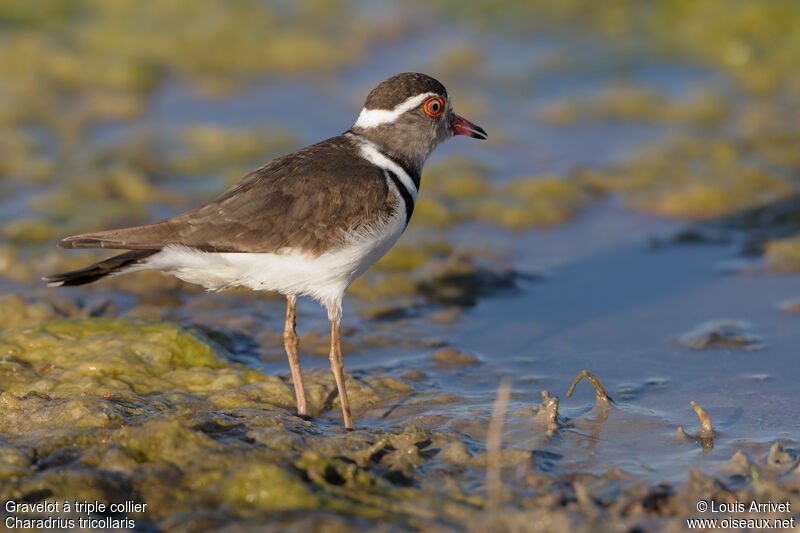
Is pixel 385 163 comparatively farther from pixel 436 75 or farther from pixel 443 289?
pixel 436 75

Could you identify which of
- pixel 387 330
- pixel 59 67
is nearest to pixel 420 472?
pixel 387 330

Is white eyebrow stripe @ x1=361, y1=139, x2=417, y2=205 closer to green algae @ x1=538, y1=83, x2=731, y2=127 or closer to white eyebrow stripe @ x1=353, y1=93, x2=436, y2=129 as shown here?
white eyebrow stripe @ x1=353, y1=93, x2=436, y2=129

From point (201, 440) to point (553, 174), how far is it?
6017 millimetres

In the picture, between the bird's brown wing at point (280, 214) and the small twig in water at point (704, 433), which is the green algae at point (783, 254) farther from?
the bird's brown wing at point (280, 214)

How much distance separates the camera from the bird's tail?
5293mm

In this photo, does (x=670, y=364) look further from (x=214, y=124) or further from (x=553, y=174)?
(x=214, y=124)

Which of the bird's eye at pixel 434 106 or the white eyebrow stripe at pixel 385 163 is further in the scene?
the bird's eye at pixel 434 106

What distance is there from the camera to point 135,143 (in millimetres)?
10500

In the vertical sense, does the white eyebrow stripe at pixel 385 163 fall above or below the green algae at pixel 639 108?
below

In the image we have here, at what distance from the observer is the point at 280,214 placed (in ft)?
18.1

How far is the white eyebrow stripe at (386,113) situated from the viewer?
6262 mm

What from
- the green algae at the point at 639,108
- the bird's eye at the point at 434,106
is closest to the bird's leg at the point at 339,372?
the bird's eye at the point at 434,106

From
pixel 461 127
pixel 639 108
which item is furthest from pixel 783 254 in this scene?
pixel 639 108

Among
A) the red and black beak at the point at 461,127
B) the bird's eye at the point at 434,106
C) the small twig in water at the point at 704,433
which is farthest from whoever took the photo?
the red and black beak at the point at 461,127
